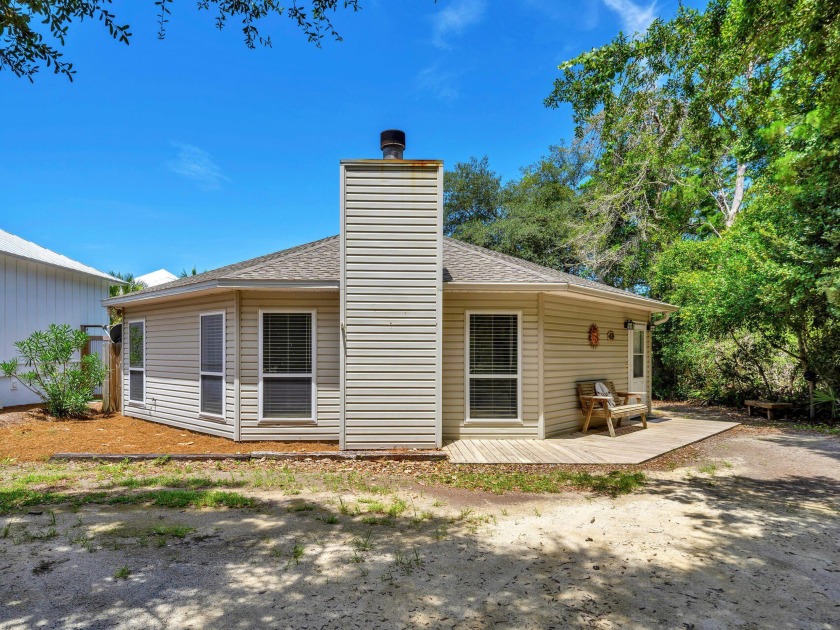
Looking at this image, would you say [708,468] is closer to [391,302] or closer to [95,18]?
[391,302]

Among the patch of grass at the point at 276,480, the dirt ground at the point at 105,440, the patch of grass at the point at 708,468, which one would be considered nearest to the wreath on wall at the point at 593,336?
the patch of grass at the point at 708,468

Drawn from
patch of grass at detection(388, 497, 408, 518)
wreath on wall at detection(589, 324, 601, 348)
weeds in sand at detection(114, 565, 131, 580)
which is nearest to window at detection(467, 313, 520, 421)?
wreath on wall at detection(589, 324, 601, 348)

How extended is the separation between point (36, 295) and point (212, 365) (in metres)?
8.06

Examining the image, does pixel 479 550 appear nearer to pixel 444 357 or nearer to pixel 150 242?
pixel 444 357

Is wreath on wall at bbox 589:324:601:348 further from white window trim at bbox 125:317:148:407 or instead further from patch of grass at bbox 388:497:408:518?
white window trim at bbox 125:317:148:407

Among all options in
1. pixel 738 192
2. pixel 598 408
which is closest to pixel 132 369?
pixel 598 408

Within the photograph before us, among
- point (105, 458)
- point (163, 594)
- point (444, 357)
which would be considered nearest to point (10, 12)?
point (163, 594)

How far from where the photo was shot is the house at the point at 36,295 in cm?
1088

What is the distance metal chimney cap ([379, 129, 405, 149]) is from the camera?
7.40 metres

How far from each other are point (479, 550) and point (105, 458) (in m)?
5.69

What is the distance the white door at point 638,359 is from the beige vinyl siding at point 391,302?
17.4ft

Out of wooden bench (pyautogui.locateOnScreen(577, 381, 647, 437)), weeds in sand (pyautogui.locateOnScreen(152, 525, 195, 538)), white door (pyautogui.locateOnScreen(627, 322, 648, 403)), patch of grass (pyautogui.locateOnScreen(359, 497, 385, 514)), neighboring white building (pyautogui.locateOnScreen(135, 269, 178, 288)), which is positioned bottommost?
patch of grass (pyautogui.locateOnScreen(359, 497, 385, 514))

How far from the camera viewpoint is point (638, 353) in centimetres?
1003

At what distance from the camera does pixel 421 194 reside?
6656mm
